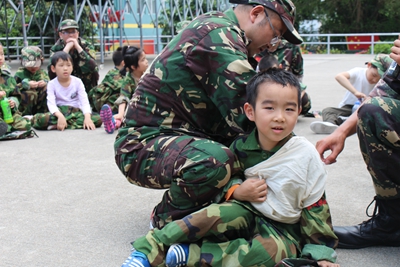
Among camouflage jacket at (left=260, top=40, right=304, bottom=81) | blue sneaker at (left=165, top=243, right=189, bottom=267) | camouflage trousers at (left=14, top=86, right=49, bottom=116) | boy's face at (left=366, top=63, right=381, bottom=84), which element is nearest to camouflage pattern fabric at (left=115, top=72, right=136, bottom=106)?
camouflage trousers at (left=14, top=86, right=49, bottom=116)

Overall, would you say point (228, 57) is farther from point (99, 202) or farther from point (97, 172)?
point (97, 172)

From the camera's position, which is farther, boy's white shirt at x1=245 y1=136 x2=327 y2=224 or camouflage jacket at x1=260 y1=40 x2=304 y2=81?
camouflage jacket at x1=260 y1=40 x2=304 y2=81

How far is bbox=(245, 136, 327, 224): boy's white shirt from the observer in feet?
8.03

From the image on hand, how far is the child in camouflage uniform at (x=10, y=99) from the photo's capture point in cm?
602

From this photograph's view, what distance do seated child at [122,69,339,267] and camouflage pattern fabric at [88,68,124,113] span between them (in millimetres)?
4938

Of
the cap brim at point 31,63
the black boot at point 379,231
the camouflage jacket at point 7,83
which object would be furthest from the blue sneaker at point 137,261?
the cap brim at point 31,63

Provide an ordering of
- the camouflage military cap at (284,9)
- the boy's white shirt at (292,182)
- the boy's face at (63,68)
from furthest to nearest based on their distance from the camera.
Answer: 1. the boy's face at (63,68)
2. the camouflage military cap at (284,9)
3. the boy's white shirt at (292,182)

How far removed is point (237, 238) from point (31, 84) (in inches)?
203

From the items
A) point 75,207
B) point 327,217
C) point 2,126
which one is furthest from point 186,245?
point 2,126

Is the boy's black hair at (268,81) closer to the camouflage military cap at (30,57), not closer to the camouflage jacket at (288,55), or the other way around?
the camouflage jacket at (288,55)

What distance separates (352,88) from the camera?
6.12 m

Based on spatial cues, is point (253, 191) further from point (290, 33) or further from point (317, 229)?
point (290, 33)

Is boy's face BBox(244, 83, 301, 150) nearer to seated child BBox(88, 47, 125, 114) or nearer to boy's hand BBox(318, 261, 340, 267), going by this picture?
boy's hand BBox(318, 261, 340, 267)

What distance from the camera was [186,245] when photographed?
2424 millimetres
